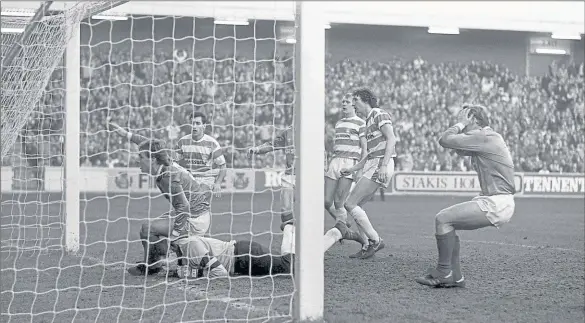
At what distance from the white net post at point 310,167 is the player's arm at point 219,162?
4.21 meters

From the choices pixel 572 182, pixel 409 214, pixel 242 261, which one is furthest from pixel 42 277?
pixel 572 182

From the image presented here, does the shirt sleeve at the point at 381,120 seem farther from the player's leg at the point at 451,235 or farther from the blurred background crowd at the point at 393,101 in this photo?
the blurred background crowd at the point at 393,101

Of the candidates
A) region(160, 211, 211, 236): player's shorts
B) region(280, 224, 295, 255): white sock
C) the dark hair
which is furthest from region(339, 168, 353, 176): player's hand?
the dark hair

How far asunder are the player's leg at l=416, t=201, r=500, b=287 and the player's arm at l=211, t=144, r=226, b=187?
10.6 ft

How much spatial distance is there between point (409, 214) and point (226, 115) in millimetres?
10750

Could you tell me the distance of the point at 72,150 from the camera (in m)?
10.6

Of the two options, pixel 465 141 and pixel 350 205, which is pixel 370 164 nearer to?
pixel 350 205

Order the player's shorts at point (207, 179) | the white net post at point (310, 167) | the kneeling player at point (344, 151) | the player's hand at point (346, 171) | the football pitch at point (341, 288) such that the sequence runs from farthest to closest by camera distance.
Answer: the kneeling player at point (344, 151), the player's hand at point (346, 171), the player's shorts at point (207, 179), the football pitch at point (341, 288), the white net post at point (310, 167)

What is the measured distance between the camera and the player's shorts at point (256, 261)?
8.12 meters

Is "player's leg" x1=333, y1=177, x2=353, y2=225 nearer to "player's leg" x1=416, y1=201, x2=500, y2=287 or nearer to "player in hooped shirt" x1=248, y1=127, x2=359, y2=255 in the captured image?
"player in hooped shirt" x1=248, y1=127, x2=359, y2=255

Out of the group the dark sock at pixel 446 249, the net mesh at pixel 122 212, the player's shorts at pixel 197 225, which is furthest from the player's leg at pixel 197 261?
the dark sock at pixel 446 249

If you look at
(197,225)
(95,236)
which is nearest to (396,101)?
(95,236)

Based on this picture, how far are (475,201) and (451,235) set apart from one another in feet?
1.28

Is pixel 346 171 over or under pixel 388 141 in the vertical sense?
under
